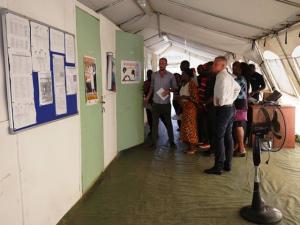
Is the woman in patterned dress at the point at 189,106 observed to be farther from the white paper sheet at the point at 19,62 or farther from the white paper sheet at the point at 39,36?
the white paper sheet at the point at 19,62

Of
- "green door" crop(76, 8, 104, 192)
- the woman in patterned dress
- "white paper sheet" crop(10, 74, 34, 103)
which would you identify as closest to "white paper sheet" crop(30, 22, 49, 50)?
"white paper sheet" crop(10, 74, 34, 103)

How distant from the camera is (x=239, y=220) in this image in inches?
109

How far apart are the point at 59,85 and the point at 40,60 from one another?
361mm

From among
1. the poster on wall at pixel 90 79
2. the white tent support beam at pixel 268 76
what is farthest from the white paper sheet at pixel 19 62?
the white tent support beam at pixel 268 76

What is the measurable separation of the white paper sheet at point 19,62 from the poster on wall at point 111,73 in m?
2.16

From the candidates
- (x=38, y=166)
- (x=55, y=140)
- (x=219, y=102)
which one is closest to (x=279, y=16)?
(x=219, y=102)

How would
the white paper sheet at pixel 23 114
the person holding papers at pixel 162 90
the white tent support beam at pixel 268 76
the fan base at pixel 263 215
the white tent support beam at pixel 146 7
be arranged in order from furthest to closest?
the white tent support beam at pixel 268 76
the person holding papers at pixel 162 90
the white tent support beam at pixel 146 7
the fan base at pixel 263 215
the white paper sheet at pixel 23 114

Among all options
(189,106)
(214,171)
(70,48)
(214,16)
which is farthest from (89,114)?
(214,16)

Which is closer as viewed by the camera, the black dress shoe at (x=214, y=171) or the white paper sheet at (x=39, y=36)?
the white paper sheet at (x=39, y=36)

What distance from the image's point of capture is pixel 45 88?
2307 millimetres

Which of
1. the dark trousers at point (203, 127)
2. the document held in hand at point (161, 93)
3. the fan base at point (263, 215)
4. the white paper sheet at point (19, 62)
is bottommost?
the fan base at point (263, 215)

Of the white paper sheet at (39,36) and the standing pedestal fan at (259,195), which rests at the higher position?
the white paper sheet at (39,36)

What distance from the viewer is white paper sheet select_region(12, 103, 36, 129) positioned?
6.33 feet

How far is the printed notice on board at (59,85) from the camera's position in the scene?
2500 mm
